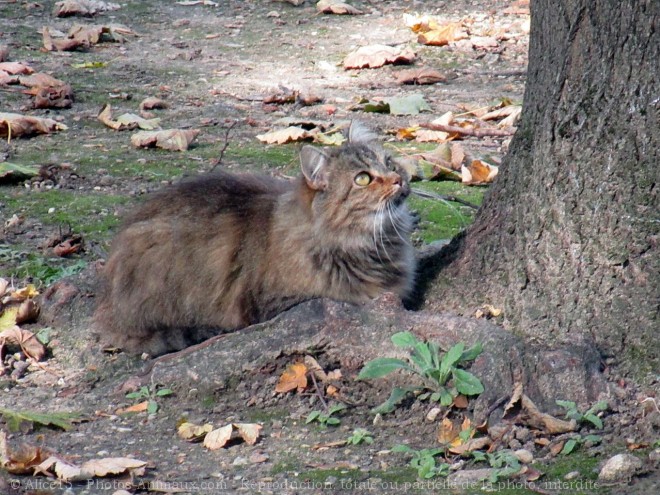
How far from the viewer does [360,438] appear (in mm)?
3418

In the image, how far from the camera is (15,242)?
17.8ft

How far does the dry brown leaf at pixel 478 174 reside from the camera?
236 inches

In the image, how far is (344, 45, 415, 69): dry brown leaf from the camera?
348 inches

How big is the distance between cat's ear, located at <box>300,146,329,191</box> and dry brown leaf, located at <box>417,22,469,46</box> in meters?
5.53

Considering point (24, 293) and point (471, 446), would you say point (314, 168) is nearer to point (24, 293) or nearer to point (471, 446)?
point (471, 446)

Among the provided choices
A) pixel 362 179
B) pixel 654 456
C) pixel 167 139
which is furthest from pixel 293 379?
pixel 167 139

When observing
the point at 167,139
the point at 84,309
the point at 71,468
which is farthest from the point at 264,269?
the point at 167,139

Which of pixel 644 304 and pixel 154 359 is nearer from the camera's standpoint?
pixel 644 304

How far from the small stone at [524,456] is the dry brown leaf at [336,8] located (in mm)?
7937

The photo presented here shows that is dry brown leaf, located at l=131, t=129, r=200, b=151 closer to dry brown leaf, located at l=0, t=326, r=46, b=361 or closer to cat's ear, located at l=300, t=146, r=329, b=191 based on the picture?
dry brown leaf, located at l=0, t=326, r=46, b=361

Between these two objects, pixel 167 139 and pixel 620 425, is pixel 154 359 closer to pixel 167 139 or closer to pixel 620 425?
pixel 620 425

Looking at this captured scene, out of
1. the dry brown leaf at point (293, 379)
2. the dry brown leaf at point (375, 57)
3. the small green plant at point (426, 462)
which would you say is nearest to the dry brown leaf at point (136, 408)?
the dry brown leaf at point (293, 379)

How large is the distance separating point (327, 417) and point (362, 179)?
3.57 ft

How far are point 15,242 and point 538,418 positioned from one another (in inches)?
129
